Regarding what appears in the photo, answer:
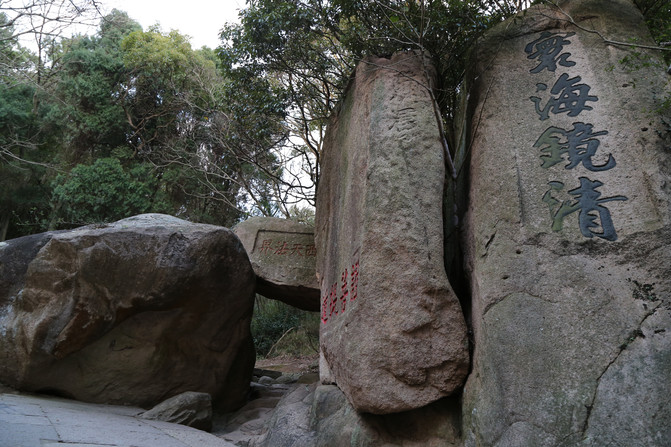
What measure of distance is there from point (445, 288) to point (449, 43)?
132 inches

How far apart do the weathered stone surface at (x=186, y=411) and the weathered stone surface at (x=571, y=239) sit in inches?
134

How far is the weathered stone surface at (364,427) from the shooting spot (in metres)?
3.89

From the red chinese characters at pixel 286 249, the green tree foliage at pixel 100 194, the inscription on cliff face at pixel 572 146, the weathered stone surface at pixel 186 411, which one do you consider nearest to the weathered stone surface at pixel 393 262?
the inscription on cliff face at pixel 572 146

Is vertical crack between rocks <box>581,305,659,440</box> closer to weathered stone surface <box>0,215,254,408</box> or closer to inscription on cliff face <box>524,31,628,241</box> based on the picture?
inscription on cliff face <box>524,31,628,241</box>

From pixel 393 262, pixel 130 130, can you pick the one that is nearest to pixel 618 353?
pixel 393 262

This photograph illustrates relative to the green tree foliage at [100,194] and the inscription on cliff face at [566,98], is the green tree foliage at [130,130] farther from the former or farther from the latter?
the inscription on cliff face at [566,98]

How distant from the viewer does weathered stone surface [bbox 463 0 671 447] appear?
10.2 feet

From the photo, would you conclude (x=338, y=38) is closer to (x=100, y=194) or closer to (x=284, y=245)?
(x=284, y=245)

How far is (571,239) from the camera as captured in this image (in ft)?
12.0

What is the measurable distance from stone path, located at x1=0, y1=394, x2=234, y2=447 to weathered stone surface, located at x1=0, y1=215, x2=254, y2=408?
35 centimetres

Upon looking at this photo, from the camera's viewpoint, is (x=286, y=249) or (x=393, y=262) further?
(x=286, y=249)

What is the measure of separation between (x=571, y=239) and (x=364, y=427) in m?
2.27

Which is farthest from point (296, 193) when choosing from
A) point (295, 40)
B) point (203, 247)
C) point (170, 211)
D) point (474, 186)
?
point (474, 186)

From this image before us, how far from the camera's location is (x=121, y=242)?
582 cm
